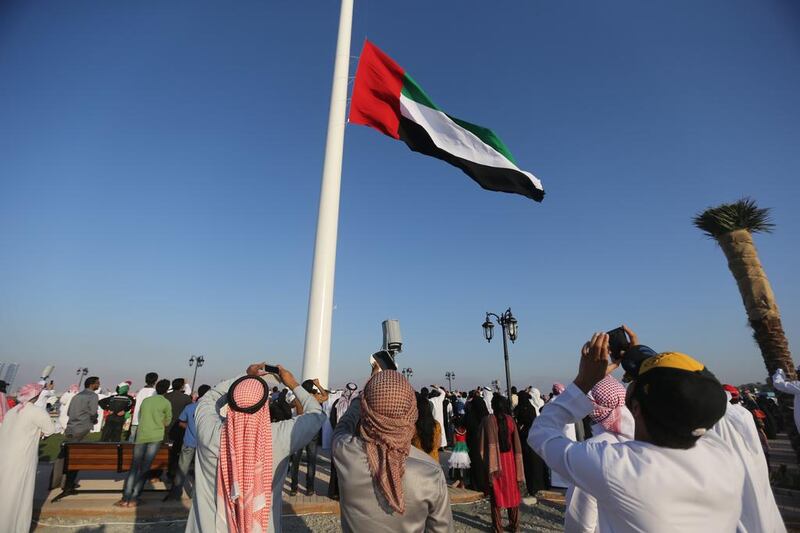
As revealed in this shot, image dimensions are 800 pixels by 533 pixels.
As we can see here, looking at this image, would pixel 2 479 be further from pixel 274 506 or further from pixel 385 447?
pixel 385 447

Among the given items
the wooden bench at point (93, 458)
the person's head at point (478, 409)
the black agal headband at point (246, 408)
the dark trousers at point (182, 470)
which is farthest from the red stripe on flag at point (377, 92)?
the wooden bench at point (93, 458)

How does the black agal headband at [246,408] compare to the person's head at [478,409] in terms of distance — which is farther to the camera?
the person's head at [478,409]

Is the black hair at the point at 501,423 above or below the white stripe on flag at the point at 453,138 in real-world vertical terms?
below

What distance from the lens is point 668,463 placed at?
1.50 m

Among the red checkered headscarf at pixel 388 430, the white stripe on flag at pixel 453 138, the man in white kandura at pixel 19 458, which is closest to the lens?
the red checkered headscarf at pixel 388 430

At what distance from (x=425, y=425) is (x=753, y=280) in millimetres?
10795

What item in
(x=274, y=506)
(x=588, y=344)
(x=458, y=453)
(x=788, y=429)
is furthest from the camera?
(x=788, y=429)

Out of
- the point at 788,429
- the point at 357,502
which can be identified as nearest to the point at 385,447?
the point at 357,502

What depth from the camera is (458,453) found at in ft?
27.1

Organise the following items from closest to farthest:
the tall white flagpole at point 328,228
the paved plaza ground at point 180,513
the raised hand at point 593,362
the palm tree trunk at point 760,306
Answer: the raised hand at point 593,362 → the tall white flagpole at point 328,228 → the paved plaza ground at point 180,513 → the palm tree trunk at point 760,306

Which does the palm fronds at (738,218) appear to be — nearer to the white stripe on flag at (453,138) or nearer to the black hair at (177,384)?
the white stripe on flag at (453,138)

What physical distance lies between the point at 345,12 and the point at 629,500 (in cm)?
864

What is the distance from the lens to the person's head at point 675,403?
147 cm

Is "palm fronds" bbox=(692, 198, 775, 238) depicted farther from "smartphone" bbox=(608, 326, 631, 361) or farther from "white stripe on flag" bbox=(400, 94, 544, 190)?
"smartphone" bbox=(608, 326, 631, 361)
